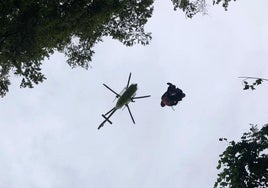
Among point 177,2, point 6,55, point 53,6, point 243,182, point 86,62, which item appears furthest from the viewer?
point 86,62

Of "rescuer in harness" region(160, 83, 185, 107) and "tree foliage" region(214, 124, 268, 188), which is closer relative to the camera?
"tree foliage" region(214, 124, 268, 188)

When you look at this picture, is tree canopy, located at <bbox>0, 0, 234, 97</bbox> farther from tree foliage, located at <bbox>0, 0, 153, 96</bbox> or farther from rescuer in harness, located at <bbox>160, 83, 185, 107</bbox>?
rescuer in harness, located at <bbox>160, 83, 185, 107</bbox>

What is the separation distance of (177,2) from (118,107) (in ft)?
21.8

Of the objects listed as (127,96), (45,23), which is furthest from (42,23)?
(127,96)

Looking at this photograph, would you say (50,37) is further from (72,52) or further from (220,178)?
(220,178)

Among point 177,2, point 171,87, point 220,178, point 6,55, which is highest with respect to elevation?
point 177,2

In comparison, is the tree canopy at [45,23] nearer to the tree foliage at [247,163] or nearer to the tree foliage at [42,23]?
the tree foliage at [42,23]

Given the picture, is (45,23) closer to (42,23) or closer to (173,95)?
(42,23)

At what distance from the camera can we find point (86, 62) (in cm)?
2194

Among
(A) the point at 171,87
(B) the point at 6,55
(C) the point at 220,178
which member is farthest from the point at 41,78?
(C) the point at 220,178

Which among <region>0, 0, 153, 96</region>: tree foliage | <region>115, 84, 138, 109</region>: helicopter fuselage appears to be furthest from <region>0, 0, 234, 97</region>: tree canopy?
<region>115, 84, 138, 109</region>: helicopter fuselage

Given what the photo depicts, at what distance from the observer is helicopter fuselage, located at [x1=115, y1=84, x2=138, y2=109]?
16891mm

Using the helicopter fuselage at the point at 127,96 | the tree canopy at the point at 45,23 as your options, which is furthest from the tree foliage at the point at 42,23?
the helicopter fuselage at the point at 127,96

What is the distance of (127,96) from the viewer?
16.9 metres
